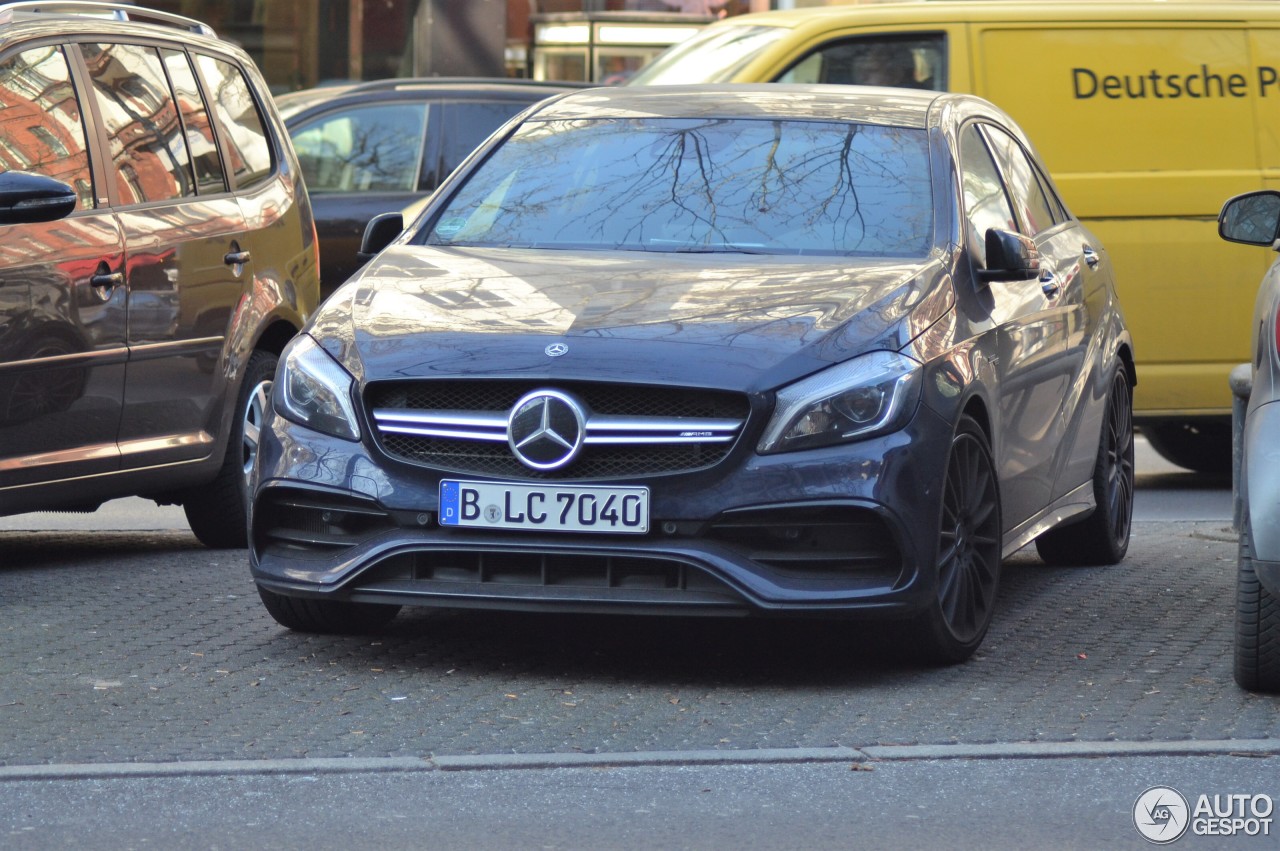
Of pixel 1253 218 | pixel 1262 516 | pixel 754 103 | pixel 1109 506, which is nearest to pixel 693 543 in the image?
pixel 1262 516

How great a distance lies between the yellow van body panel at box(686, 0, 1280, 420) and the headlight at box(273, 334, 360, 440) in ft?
14.8

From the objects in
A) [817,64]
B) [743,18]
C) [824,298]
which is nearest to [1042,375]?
[824,298]

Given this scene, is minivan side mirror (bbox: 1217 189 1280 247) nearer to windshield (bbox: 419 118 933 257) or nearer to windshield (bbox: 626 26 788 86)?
windshield (bbox: 419 118 933 257)

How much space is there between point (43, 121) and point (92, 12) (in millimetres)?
764

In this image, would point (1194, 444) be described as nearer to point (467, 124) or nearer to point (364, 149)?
point (467, 124)

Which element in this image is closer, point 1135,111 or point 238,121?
point 238,121

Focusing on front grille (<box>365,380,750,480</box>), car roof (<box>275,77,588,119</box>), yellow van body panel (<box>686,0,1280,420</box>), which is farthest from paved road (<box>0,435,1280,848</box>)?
car roof (<box>275,77,588,119</box>)

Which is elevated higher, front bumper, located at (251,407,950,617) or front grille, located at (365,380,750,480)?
front grille, located at (365,380,750,480)

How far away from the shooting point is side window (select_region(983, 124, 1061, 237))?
755 centimetres

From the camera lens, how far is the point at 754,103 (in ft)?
23.5

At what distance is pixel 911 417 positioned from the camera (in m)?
5.68

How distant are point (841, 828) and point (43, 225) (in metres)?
3.83

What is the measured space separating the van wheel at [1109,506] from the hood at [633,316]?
2042mm

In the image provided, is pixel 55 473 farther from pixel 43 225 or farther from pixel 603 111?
pixel 603 111
